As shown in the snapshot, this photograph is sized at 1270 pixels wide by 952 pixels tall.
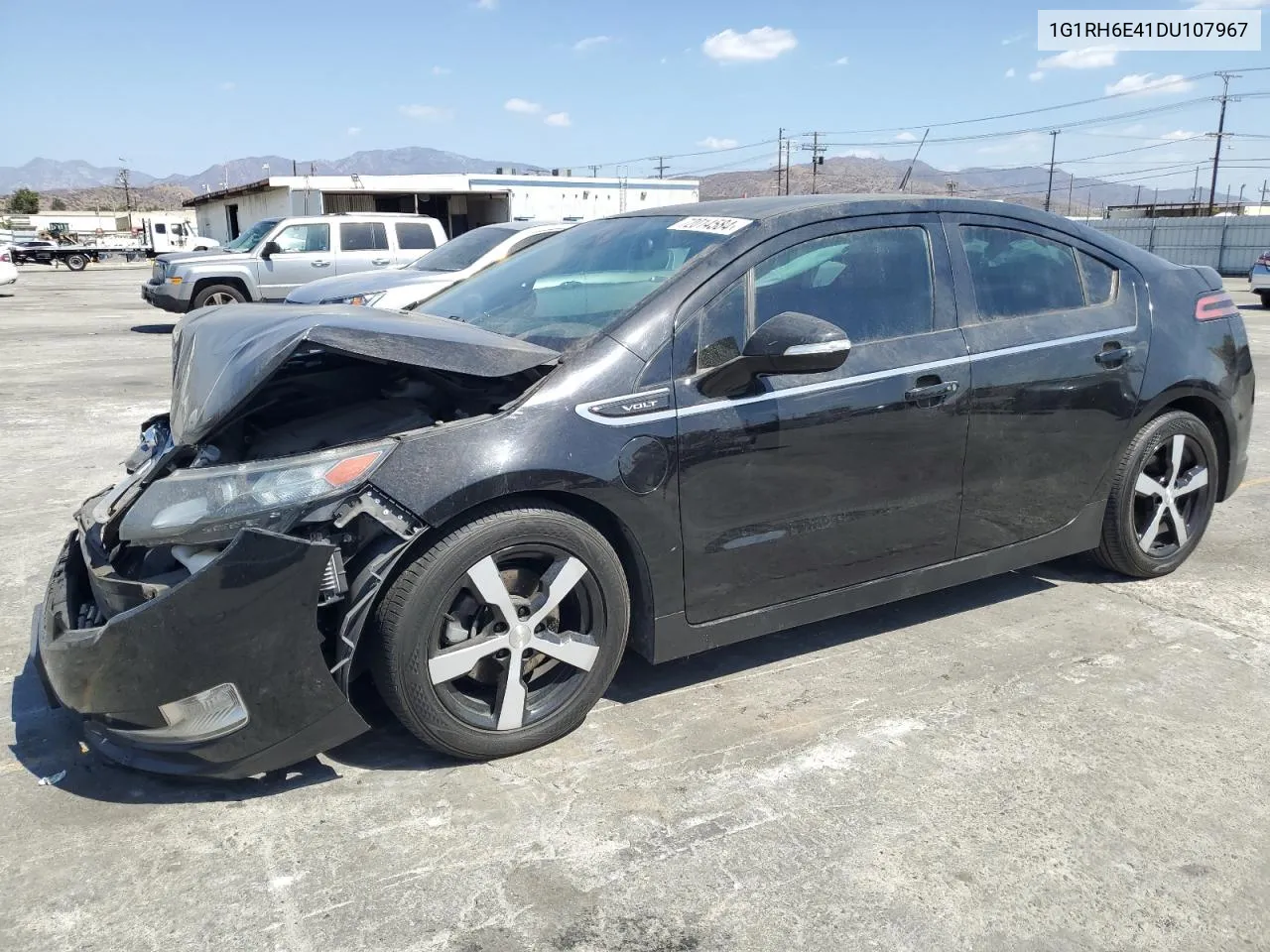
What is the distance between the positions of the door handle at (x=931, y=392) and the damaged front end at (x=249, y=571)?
134cm

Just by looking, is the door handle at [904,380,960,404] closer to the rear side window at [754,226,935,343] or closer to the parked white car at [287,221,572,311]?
the rear side window at [754,226,935,343]

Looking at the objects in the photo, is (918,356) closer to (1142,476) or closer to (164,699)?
(1142,476)

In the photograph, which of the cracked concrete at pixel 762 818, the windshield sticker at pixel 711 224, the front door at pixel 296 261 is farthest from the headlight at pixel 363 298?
the windshield sticker at pixel 711 224

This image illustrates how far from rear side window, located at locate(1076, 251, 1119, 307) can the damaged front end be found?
8.15 ft

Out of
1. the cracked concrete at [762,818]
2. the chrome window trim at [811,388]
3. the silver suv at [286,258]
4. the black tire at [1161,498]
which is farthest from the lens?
the silver suv at [286,258]

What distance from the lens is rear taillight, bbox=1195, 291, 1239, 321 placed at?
448 centimetres

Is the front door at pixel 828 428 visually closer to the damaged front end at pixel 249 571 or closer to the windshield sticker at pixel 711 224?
the windshield sticker at pixel 711 224

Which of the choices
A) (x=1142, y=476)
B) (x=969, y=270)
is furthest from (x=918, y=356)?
(x=1142, y=476)

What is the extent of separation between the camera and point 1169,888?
8.18 feet

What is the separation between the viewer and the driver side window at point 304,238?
15.8 m

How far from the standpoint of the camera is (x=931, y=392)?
3605 millimetres

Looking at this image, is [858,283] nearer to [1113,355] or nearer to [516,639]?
[1113,355]

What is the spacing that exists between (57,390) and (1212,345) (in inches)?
402

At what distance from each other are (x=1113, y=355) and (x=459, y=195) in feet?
137
